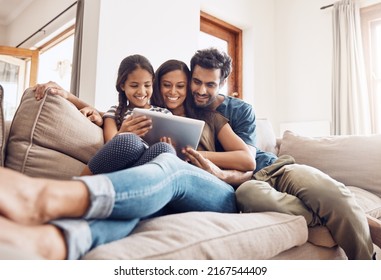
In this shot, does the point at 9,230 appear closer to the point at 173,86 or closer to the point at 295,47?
the point at 173,86

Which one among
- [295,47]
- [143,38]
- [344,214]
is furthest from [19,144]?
[295,47]

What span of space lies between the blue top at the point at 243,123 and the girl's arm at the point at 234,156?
0.08 meters

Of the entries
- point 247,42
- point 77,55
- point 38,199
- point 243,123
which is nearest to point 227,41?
point 247,42

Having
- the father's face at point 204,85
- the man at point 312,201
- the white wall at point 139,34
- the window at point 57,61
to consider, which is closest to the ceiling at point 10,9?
the window at point 57,61

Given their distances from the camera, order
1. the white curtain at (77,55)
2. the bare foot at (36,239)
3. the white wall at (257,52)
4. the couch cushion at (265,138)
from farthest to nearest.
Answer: the white wall at (257,52) < the white curtain at (77,55) < the couch cushion at (265,138) < the bare foot at (36,239)

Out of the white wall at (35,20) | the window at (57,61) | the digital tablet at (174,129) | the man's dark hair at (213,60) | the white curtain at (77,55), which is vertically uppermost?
the white wall at (35,20)

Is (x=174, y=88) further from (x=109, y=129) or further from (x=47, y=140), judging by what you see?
(x=47, y=140)

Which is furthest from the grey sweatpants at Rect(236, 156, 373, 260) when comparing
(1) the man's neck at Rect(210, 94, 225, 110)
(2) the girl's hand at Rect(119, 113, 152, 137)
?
(1) the man's neck at Rect(210, 94, 225, 110)

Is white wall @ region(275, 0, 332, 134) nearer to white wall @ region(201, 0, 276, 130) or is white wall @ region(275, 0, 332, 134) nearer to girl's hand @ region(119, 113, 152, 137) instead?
white wall @ region(201, 0, 276, 130)

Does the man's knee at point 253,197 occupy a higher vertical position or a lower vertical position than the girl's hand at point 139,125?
lower

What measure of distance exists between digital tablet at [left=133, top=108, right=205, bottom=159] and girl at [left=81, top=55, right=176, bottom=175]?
0.08 feet

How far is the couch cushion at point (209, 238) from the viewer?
2.02 feet

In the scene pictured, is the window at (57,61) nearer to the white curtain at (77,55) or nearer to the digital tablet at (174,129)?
the white curtain at (77,55)
